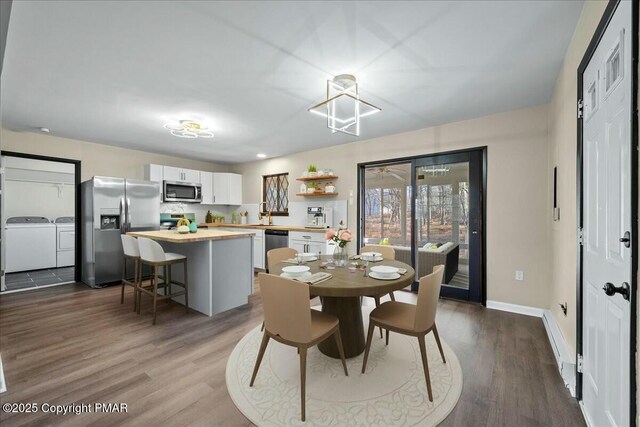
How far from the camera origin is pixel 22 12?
1.58 meters

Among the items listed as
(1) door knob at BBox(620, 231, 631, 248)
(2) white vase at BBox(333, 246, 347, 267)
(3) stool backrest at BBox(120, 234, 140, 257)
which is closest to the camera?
(1) door knob at BBox(620, 231, 631, 248)

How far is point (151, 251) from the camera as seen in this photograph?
114 inches

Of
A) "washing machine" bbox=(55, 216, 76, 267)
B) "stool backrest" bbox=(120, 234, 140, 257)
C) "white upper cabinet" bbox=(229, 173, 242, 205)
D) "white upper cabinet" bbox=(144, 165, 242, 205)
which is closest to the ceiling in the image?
"stool backrest" bbox=(120, 234, 140, 257)

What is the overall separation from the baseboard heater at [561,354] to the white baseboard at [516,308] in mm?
197

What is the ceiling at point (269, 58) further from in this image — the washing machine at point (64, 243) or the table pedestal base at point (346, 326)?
the washing machine at point (64, 243)

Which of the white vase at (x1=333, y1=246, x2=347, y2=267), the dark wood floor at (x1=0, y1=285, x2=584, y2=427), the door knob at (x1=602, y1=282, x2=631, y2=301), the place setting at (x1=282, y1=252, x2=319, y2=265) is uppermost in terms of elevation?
the door knob at (x1=602, y1=282, x2=631, y2=301)

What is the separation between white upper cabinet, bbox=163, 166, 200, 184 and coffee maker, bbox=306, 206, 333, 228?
8.56 ft

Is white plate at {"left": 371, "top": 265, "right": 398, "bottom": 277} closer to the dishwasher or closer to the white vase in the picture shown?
the white vase

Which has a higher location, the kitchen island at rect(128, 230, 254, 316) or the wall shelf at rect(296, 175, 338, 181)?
the wall shelf at rect(296, 175, 338, 181)

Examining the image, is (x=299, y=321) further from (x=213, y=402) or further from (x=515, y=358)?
(x=515, y=358)

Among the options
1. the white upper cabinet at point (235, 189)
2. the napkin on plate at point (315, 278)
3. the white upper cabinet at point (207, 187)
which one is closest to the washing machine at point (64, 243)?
the white upper cabinet at point (207, 187)

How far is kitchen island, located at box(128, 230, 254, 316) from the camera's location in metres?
3.06

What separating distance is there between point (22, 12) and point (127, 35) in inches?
19.9

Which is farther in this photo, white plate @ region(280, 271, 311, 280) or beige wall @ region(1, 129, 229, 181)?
beige wall @ region(1, 129, 229, 181)
